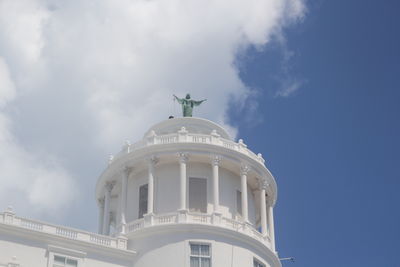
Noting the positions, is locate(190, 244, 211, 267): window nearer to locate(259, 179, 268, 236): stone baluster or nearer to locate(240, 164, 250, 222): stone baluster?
locate(240, 164, 250, 222): stone baluster

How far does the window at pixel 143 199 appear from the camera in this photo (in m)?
64.9

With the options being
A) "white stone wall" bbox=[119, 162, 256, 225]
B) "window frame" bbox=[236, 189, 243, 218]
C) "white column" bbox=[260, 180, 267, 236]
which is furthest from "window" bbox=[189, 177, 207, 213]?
"white column" bbox=[260, 180, 267, 236]

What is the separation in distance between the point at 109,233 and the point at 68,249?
34.7ft

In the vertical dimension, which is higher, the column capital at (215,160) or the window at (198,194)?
the column capital at (215,160)

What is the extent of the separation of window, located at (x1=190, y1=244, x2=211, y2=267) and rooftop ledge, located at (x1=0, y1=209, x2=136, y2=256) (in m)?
4.40

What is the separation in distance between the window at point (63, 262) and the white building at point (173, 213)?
2.8 inches

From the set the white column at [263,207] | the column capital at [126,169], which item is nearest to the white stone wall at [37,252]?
the column capital at [126,169]

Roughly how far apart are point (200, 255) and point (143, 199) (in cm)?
840

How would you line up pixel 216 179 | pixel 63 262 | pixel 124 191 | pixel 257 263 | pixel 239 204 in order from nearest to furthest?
pixel 63 262 → pixel 257 263 → pixel 216 179 → pixel 124 191 → pixel 239 204

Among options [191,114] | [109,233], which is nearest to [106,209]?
Answer: [109,233]

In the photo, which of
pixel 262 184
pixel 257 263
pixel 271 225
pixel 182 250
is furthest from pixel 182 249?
pixel 271 225

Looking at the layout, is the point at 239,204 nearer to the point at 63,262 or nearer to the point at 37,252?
the point at 63,262

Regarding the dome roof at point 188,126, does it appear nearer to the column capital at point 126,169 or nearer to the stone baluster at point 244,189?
the column capital at point 126,169

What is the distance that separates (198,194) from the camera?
64750 mm
